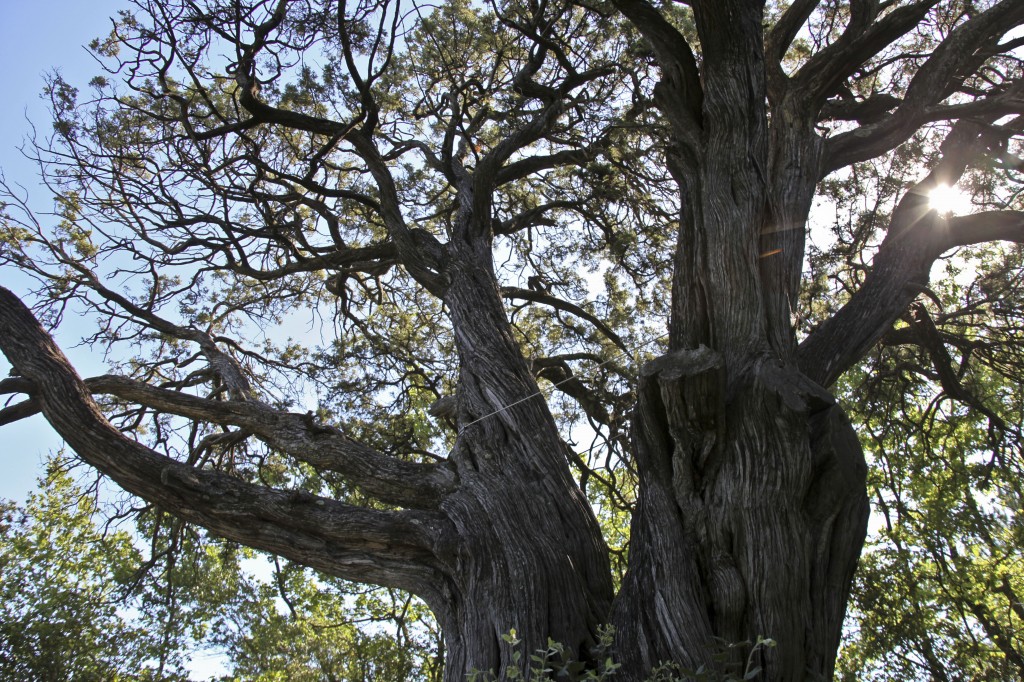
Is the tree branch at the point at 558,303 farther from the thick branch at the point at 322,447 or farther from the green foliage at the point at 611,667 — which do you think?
the green foliage at the point at 611,667

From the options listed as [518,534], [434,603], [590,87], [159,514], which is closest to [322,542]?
[434,603]

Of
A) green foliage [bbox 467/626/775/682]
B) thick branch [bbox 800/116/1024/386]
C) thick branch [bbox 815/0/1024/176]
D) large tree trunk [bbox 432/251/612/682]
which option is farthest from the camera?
thick branch [bbox 815/0/1024/176]

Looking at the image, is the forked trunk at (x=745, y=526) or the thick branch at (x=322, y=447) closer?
the forked trunk at (x=745, y=526)

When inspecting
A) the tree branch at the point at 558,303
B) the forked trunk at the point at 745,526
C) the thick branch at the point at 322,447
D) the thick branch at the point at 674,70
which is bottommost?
the forked trunk at the point at 745,526

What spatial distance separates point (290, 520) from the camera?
4.39 meters

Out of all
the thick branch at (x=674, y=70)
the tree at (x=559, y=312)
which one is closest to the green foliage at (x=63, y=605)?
the tree at (x=559, y=312)

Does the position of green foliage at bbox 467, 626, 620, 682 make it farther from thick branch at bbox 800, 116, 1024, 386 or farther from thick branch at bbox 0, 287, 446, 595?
thick branch at bbox 800, 116, 1024, 386

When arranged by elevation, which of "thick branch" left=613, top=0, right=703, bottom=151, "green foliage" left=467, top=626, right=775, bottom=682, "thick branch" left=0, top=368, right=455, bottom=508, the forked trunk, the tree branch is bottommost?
"green foliage" left=467, top=626, right=775, bottom=682

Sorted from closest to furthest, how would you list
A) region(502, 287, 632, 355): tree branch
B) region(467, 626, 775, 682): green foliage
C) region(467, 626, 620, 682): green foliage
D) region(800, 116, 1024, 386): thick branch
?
1. region(467, 626, 775, 682): green foliage
2. region(467, 626, 620, 682): green foliage
3. region(800, 116, 1024, 386): thick branch
4. region(502, 287, 632, 355): tree branch

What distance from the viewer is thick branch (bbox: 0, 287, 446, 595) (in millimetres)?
4383

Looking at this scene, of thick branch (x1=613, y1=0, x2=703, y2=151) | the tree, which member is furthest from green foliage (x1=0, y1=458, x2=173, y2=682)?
thick branch (x1=613, y1=0, x2=703, y2=151)

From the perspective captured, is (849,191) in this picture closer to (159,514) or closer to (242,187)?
(242,187)

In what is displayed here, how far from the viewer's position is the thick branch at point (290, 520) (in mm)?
4383

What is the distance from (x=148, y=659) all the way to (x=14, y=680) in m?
2.01
